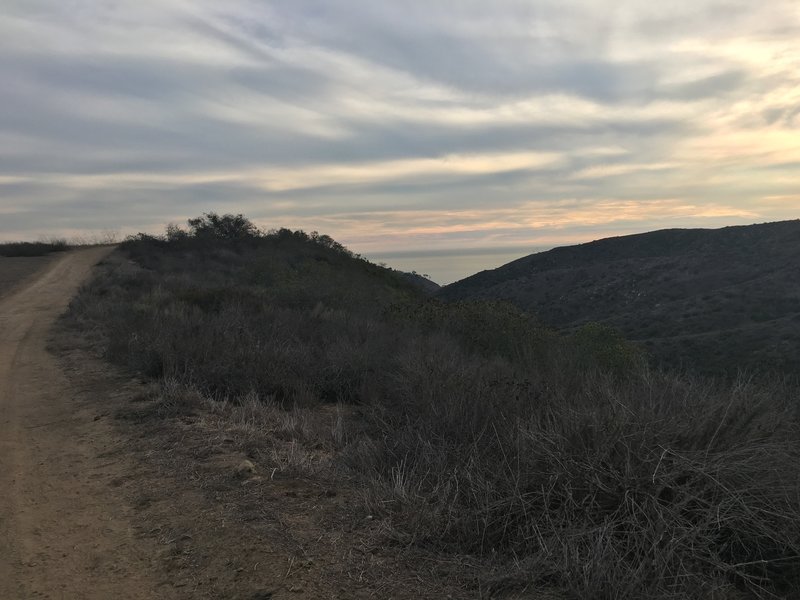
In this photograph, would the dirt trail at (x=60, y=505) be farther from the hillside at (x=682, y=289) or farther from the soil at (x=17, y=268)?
the hillside at (x=682, y=289)

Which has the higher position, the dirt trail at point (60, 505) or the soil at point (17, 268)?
the soil at point (17, 268)

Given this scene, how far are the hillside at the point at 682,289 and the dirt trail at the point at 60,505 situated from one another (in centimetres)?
2343

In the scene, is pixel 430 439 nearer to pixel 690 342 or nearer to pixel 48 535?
pixel 48 535

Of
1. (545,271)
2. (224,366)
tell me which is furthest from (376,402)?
(545,271)

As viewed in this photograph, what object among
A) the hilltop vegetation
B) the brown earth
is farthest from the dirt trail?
the hilltop vegetation

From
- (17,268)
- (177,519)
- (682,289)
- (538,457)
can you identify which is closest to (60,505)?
(177,519)

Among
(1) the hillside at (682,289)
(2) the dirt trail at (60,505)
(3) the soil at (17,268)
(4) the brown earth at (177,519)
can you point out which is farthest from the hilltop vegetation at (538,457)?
(1) the hillside at (682,289)

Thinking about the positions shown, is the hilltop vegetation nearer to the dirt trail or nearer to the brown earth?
the brown earth

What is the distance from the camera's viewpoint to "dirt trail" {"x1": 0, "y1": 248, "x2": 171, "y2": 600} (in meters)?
3.39

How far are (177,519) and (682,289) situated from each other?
66.7m

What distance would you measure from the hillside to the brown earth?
23.1 metres

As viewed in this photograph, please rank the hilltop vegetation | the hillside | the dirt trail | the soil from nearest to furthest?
the hilltop vegetation < the dirt trail < the soil < the hillside

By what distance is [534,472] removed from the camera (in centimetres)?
390

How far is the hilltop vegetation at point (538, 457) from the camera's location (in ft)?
10.7
